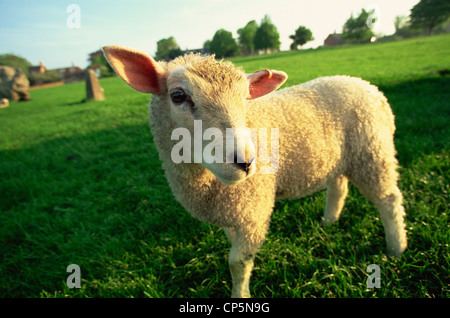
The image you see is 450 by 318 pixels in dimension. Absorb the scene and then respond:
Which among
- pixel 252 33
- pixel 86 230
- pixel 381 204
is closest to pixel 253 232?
pixel 381 204

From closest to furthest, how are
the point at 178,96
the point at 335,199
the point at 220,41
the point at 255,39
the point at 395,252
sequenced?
the point at 178,96
the point at 395,252
the point at 335,199
the point at 220,41
the point at 255,39

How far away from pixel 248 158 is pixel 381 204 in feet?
Answer: 4.93

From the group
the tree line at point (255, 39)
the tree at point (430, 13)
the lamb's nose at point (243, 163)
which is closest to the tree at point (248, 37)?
the tree line at point (255, 39)

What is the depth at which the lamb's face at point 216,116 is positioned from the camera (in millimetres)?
1044

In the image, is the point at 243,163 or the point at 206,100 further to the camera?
the point at 206,100

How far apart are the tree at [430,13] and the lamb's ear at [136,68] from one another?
20148 mm

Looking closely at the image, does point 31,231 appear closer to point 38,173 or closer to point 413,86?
point 38,173

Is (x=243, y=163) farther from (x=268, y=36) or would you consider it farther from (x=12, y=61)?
(x=12, y=61)

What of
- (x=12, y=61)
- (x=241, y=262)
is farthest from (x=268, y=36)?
(x=12, y=61)

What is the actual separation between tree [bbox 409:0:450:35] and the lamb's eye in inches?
795

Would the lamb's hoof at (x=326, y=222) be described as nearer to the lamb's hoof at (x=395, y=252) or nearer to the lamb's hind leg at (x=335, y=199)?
the lamb's hind leg at (x=335, y=199)

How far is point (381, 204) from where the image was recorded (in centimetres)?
188

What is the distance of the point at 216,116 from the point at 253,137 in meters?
0.49

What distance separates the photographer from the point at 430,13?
15570mm
